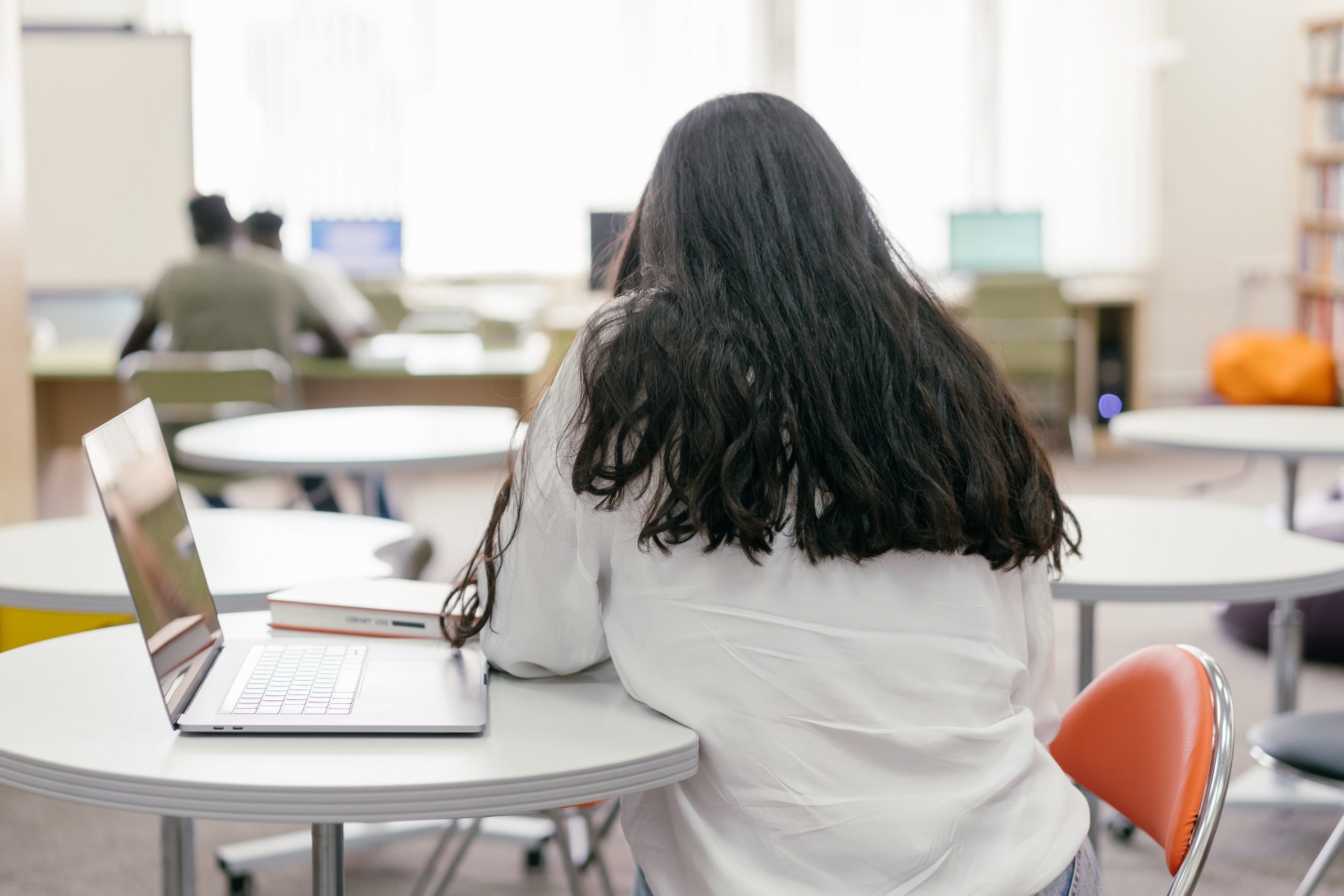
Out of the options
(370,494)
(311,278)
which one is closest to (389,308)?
(311,278)

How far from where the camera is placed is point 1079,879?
107cm

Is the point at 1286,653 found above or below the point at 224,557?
below

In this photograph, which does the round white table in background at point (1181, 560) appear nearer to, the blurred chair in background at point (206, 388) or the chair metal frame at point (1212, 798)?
the chair metal frame at point (1212, 798)

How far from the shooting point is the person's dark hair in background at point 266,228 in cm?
463

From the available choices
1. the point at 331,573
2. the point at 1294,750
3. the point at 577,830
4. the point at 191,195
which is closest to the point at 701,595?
the point at 331,573

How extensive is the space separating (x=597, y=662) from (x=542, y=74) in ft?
21.6

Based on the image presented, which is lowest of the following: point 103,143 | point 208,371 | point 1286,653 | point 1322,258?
point 1286,653

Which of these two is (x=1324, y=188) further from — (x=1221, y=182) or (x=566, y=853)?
(x=566, y=853)

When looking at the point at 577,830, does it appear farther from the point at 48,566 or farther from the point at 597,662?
the point at 597,662

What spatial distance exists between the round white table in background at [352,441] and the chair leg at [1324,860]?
1409mm

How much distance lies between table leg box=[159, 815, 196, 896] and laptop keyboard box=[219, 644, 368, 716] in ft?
1.23

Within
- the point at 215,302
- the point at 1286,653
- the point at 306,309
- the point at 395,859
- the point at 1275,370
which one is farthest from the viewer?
the point at 1275,370

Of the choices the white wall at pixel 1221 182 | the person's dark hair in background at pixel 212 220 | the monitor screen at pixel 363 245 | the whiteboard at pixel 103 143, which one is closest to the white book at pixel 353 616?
the person's dark hair in background at pixel 212 220

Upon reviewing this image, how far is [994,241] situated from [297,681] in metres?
6.35
